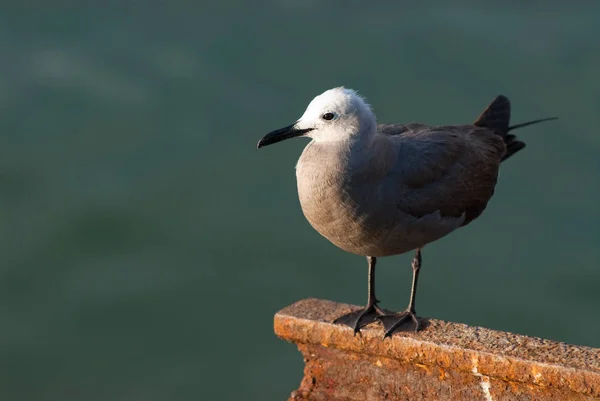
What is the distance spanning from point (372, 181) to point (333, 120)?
1.40 ft

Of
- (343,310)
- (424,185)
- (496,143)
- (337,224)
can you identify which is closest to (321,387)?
(343,310)

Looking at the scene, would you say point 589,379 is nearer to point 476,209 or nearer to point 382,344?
point 382,344

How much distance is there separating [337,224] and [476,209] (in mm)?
1469

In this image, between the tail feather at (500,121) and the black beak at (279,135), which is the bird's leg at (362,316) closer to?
the black beak at (279,135)

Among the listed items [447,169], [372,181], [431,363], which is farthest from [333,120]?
[431,363]

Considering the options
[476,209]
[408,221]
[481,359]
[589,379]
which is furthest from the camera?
[476,209]

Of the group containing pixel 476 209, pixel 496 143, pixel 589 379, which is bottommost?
pixel 589 379

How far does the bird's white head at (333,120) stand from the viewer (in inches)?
201

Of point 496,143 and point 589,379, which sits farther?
point 496,143

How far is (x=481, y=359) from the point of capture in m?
4.73

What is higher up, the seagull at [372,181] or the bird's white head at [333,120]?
the bird's white head at [333,120]

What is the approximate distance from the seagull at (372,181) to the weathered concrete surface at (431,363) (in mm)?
122

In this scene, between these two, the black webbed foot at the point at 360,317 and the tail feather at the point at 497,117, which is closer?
the black webbed foot at the point at 360,317

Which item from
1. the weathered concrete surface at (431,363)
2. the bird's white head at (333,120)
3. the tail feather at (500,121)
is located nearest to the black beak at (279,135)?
the bird's white head at (333,120)
